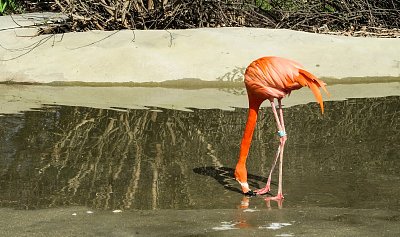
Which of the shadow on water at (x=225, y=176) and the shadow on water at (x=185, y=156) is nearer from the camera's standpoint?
the shadow on water at (x=185, y=156)

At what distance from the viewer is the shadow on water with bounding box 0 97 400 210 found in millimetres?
5223

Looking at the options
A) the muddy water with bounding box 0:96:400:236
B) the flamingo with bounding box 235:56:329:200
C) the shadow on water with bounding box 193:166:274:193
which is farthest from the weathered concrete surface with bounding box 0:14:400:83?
the flamingo with bounding box 235:56:329:200

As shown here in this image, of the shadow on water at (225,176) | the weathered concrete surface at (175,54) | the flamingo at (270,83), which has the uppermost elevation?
the weathered concrete surface at (175,54)

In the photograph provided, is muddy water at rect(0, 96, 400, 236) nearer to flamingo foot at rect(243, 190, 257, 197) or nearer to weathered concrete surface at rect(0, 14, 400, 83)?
flamingo foot at rect(243, 190, 257, 197)

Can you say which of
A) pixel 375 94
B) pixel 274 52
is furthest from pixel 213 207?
pixel 274 52

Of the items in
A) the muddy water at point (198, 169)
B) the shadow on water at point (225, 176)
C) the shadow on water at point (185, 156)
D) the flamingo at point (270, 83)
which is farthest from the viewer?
the shadow on water at point (225, 176)

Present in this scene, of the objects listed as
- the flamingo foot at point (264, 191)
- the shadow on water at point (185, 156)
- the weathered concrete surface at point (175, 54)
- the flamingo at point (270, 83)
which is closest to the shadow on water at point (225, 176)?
the shadow on water at point (185, 156)

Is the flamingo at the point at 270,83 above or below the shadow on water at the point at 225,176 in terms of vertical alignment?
above

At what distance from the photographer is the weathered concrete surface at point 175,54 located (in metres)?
9.52

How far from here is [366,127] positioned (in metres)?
7.41

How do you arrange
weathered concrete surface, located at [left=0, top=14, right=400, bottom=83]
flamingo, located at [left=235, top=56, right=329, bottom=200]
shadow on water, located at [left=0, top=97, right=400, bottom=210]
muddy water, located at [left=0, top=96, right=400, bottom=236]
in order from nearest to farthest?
muddy water, located at [left=0, top=96, right=400, bottom=236], flamingo, located at [left=235, top=56, right=329, bottom=200], shadow on water, located at [left=0, top=97, right=400, bottom=210], weathered concrete surface, located at [left=0, top=14, right=400, bottom=83]

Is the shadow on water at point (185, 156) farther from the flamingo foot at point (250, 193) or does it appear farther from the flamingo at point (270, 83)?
the flamingo at point (270, 83)

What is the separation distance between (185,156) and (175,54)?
3.56m

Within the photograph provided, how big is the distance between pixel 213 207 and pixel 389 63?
5.68 metres
